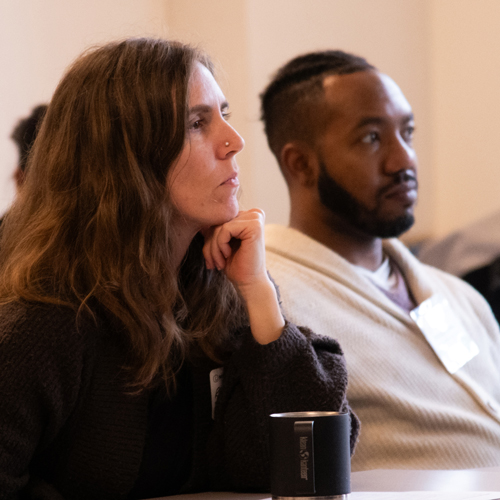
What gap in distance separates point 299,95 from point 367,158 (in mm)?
257

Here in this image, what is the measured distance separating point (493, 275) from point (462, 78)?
945 mm

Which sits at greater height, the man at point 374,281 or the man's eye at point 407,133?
the man's eye at point 407,133

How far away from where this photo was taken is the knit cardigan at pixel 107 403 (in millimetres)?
867

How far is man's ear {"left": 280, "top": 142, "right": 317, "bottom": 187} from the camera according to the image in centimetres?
169

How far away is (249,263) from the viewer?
1097mm

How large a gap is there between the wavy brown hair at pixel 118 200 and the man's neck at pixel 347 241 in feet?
2.23

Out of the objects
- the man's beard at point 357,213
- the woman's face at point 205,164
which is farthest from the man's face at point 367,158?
the woman's face at point 205,164

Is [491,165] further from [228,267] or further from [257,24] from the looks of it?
[228,267]

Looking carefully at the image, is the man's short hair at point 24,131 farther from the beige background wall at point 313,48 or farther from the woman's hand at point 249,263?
the woman's hand at point 249,263

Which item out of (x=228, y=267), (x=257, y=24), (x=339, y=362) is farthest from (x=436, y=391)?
(x=257, y=24)

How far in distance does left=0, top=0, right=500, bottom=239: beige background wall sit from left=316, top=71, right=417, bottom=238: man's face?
0.99 ft

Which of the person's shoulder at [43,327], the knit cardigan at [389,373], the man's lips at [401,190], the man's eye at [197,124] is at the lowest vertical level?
the knit cardigan at [389,373]

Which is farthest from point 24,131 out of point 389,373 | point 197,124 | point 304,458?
point 304,458

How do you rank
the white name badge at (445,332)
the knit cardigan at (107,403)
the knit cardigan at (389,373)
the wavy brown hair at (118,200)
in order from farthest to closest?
the white name badge at (445,332) → the knit cardigan at (389,373) → the wavy brown hair at (118,200) → the knit cardigan at (107,403)
